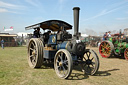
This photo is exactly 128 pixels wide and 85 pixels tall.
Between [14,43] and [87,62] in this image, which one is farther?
[14,43]

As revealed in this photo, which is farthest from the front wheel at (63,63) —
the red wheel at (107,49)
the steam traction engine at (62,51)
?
the red wheel at (107,49)

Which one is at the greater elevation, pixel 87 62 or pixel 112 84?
pixel 87 62

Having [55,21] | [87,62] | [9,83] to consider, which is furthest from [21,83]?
[55,21]

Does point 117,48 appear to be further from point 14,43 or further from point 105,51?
point 14,43

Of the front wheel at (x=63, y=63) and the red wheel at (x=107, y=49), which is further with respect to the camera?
the red wheel at (x=107, y=49)

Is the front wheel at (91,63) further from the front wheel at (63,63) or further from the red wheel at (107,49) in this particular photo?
the red wheel at (107,49)

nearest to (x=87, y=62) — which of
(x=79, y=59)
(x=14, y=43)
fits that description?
(x=79, y=59)

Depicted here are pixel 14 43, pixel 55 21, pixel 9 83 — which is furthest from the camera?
pixel 14 43

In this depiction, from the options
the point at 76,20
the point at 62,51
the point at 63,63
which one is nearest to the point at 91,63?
the point at 63,63

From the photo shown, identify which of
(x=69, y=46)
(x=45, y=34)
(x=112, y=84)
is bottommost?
(x=112, y=84)

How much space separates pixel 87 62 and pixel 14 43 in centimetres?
2148

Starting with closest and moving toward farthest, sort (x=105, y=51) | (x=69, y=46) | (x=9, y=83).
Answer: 1. (x=9, y=83)
2. (x=69, y=46)
3. (x=105, y=51)

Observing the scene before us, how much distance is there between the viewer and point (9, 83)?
12.3 ft

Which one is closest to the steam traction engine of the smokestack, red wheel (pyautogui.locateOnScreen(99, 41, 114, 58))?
the smokestack
